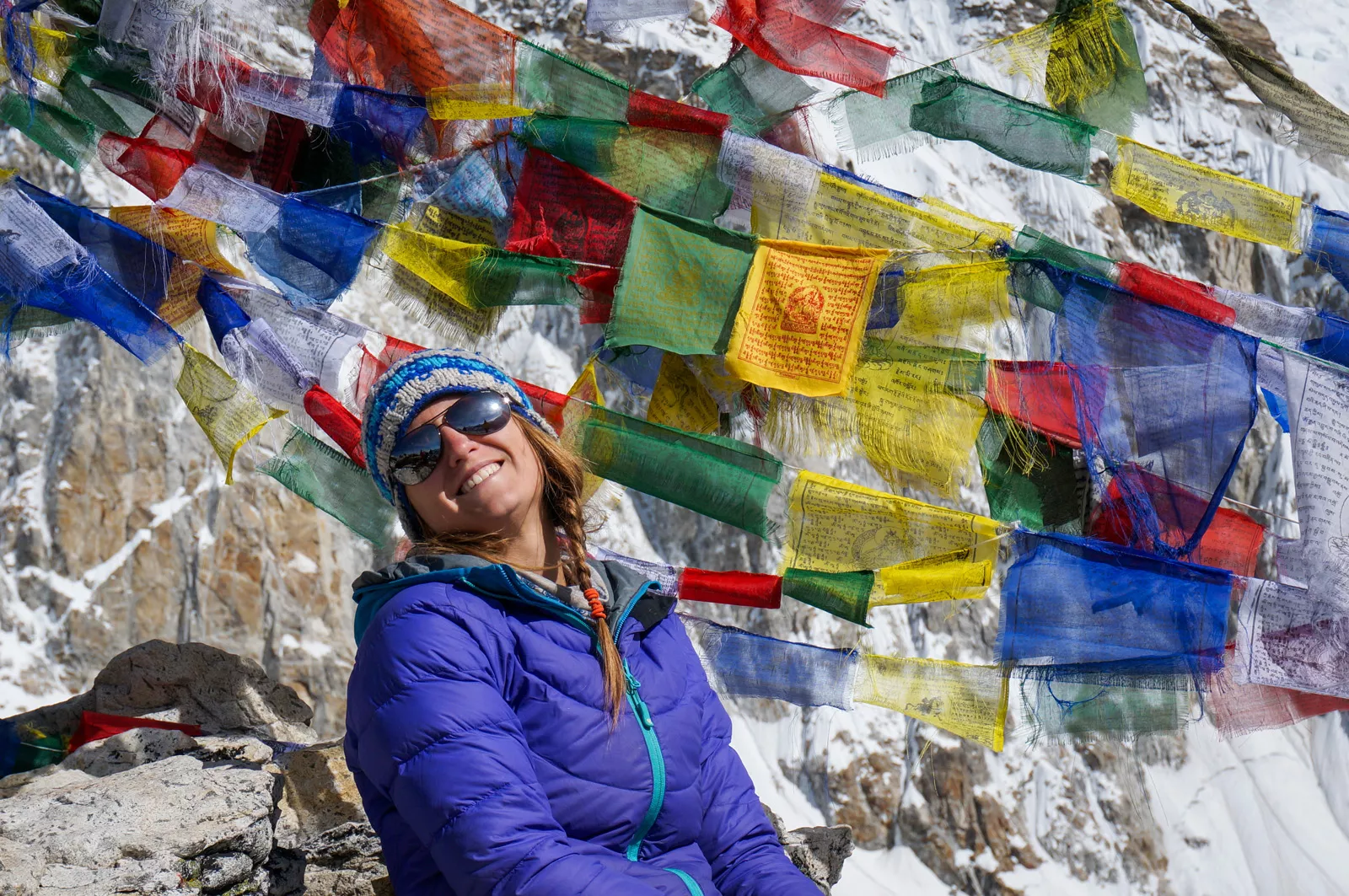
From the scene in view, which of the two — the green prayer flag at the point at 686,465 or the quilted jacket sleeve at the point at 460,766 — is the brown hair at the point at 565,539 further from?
the green prayer flag at the point at 686,465

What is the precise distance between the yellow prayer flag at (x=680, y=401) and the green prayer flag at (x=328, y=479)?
0.70 m

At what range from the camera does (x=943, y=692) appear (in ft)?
8.77

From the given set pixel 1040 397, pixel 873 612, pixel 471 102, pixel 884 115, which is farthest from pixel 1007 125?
pixel 873 612

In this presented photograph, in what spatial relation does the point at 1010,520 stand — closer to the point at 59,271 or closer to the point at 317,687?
the point at 59,271

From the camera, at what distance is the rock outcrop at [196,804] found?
1824 millimetres

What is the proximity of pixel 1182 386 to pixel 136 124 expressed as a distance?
7.97 ft

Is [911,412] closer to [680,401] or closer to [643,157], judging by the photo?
[680,401]

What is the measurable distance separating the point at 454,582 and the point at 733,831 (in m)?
0.56

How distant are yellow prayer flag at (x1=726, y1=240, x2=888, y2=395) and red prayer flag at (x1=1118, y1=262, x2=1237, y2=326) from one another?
56cm

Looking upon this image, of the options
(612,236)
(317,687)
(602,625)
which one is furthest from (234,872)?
(317,687)

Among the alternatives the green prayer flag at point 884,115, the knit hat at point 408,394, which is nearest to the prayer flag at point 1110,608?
the green prayer flag at point 884,115

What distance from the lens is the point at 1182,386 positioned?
239cm

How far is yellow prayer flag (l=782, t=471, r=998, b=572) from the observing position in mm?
2545

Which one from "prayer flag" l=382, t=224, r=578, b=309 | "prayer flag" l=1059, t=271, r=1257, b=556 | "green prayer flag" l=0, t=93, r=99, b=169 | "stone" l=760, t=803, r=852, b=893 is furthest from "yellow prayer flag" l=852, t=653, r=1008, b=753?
"green prayer flag" l=0, t=93, r=99, b=169
